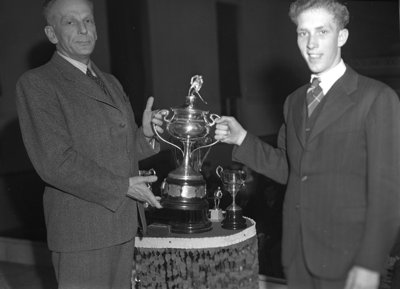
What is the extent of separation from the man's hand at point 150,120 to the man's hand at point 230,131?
1.01 feet

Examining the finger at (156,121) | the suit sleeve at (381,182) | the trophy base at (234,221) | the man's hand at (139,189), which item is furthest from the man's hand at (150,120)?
the suit sleeve at (381,182)

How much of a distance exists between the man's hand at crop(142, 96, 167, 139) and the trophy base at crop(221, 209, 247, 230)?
48 centimetres

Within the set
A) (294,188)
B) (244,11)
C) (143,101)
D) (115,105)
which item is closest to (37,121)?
(115,105)

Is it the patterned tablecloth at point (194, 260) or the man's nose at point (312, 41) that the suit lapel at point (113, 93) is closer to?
the patterned tablecloth at point (194, 260)

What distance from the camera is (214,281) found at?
6.86 ft

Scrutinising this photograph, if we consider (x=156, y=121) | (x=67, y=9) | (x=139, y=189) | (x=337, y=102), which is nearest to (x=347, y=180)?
(x=337, y=102)

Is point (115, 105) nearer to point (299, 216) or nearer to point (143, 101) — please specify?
point (299, 216)

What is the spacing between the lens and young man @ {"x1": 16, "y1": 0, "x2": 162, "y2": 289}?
1646 mm

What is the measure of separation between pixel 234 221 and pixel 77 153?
77cm

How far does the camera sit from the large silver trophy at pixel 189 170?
69.5 inches

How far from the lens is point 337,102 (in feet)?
4.26

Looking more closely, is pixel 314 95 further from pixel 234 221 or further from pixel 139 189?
pixel 234 221

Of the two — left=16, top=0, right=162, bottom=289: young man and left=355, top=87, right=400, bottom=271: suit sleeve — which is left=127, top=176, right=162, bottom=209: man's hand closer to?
left=16, top=0, right=162, bottom=289: young man

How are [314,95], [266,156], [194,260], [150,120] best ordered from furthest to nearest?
[194,260]
[150,120]
[266,156]
[314,95]
